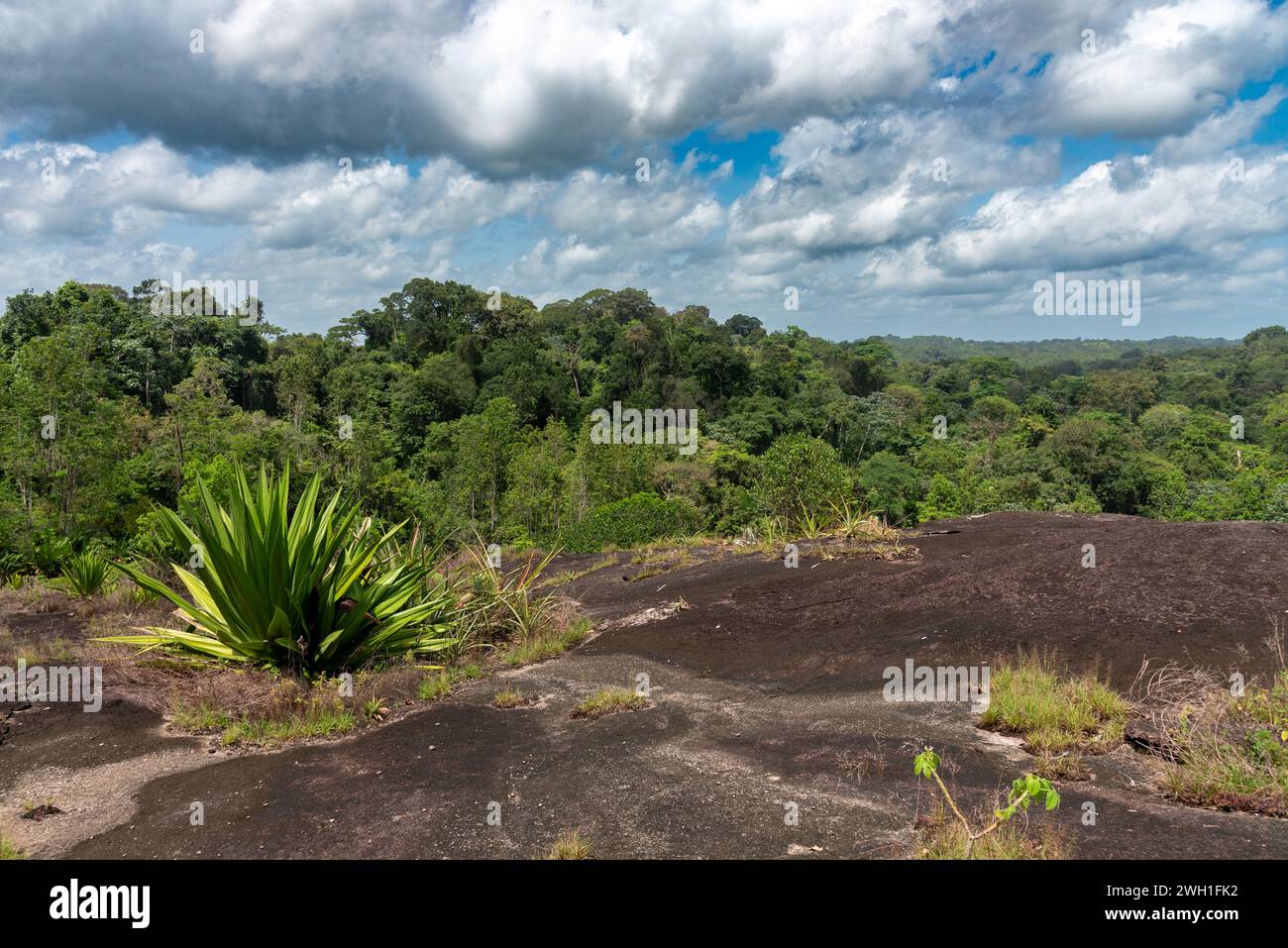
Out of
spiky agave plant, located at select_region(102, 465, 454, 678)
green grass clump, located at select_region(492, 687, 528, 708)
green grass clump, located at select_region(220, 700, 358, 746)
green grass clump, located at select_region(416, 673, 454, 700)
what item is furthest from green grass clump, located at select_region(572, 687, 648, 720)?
spiky agave plant, located at select_region(102, 465, 454, 678)

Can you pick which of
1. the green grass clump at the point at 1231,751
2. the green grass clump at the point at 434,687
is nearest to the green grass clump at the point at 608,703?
the green grass clump at the point at 434,687

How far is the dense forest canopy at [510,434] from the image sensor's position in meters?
17.1

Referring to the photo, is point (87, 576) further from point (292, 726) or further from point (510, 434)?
point (510, 434)

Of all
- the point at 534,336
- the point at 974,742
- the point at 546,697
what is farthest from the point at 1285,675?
the point at 534,336

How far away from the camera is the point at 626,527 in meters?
21.3

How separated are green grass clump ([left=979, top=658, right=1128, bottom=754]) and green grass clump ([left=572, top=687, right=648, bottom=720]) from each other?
2.51 meters

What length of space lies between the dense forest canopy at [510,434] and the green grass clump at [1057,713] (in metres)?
5.96

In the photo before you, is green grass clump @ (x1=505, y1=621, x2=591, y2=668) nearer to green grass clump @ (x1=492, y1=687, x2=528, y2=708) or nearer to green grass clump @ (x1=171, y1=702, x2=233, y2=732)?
green grass clump @ (x1=492, y1=687, x2=528, y2=708)

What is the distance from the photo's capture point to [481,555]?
381 inches

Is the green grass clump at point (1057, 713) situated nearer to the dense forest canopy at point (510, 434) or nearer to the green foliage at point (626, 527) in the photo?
the dense forest canopy at point (510, 434)

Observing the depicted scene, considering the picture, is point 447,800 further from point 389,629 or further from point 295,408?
point 295,408

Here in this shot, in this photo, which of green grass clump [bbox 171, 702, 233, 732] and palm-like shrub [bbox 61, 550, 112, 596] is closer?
green grass clump [bbox 171, 702, 233, 732]

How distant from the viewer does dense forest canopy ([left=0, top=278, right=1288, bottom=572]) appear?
17.1m
